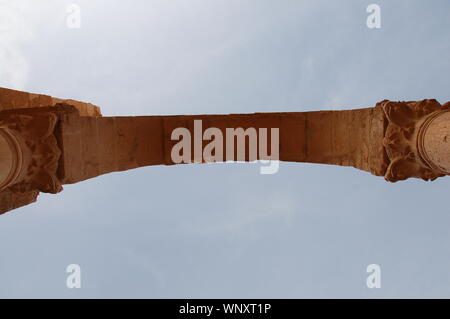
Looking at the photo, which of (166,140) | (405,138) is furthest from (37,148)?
(405,138)

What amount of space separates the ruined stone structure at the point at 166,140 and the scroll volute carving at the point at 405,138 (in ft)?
0.04

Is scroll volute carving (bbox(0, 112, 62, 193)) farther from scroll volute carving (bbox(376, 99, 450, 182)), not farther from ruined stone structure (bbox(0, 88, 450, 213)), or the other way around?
scroll volute carving (bbox(376, 99, 450, 182))

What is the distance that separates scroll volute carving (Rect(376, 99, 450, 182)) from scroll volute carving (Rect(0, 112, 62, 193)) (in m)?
4.83

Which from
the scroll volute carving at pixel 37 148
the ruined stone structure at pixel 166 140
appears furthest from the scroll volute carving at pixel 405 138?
the scroll volute carving at pixel 37 148

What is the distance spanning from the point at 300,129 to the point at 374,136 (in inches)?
51.4

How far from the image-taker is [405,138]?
5422 millimetres

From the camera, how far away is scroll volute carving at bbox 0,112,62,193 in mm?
5426

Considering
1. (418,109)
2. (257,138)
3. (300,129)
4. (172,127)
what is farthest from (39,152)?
(418,109)

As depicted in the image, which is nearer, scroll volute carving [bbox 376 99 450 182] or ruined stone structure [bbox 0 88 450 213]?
ruined stone structure [bbox 0 88 450 213]

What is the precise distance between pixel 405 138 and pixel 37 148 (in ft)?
17.2

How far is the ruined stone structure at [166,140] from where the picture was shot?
5219 millimetres

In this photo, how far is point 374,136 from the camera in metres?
5.90

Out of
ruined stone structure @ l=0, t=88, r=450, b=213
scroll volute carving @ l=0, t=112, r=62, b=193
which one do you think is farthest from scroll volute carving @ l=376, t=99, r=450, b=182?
scroll volute carving @ l=0, t=112, r=62, b=193

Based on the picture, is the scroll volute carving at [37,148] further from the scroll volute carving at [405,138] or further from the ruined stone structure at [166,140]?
the scroll volute carving at [405,138]
